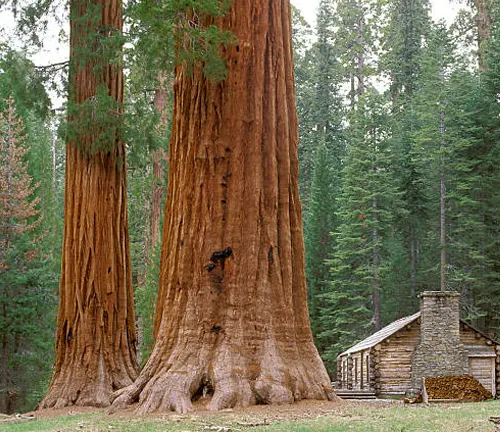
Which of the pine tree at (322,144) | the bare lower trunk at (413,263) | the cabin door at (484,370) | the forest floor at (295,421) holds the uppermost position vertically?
the pine tree at (322,144)

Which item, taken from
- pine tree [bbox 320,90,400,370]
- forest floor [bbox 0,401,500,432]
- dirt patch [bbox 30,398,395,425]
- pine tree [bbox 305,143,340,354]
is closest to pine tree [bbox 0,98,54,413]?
pine tree [bbox 320,90,400,370]

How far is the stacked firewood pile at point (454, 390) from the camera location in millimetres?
17594

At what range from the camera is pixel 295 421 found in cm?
773

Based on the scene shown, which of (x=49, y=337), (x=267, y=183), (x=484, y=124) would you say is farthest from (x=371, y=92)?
(x=267, y=183)

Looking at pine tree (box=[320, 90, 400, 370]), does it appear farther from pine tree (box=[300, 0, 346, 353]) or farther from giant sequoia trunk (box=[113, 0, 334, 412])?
giant sequoia trunk (box=[113, 0, 334, 412])

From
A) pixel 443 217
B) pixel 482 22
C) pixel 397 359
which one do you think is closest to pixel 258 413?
pixel 397 359

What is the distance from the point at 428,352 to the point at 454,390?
9.24m

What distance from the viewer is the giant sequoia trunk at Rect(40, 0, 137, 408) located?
1314cm

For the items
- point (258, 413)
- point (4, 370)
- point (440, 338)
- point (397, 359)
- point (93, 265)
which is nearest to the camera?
point (258, 413)

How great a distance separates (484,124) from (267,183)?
3284 cm

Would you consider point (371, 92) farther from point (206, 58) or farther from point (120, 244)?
point (206, 58)

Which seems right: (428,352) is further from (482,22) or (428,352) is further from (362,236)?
(482,22)

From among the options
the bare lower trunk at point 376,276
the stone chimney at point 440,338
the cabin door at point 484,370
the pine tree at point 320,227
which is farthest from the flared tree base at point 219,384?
the pine tree at point 320,227

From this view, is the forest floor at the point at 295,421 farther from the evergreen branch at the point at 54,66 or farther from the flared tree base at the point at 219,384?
the evergreen branch at the point at 54,66
